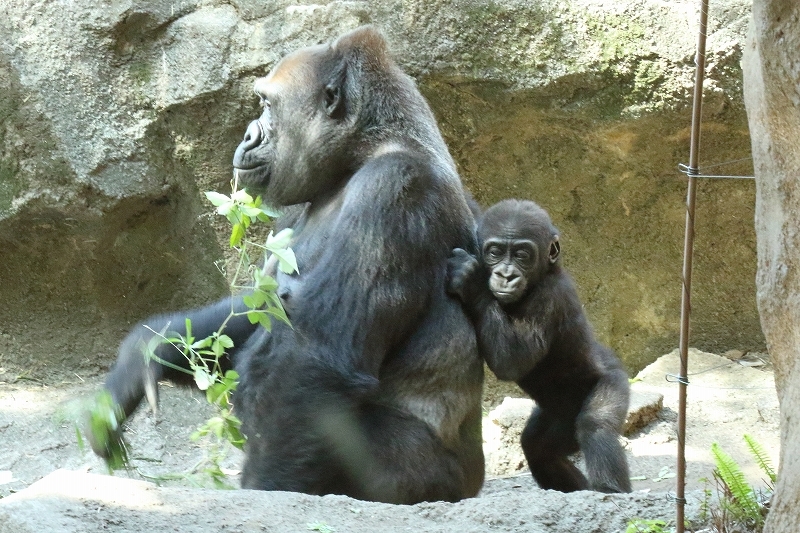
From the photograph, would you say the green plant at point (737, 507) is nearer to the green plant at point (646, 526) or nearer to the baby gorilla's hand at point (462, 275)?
the green plant at point (646, 526)

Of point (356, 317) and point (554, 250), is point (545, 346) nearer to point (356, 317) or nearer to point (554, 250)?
point (554, 250)

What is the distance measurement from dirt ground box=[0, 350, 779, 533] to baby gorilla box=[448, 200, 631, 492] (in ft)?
0.89

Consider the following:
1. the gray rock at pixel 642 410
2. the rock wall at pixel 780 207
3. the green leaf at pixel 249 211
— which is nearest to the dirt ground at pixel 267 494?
the gray rock at pixel 642 410

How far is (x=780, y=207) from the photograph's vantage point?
7.04 feet

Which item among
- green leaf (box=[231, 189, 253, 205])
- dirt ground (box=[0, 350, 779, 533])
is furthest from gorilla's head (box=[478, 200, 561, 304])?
green leaf (box=[231, 189, 253, 205])

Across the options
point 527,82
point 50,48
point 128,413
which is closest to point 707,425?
point 527,82

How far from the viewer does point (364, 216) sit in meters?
3.52

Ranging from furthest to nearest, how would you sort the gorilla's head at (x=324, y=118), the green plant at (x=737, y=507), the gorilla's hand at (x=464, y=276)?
the gorilla's head at (x=324, y=118) → the gorilla's hand at (x=464, y=276) → the green plant at (x=737, y=507)

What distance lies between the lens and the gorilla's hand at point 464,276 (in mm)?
3662

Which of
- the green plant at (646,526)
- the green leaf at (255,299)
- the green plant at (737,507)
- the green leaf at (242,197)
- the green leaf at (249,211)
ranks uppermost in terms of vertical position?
the green leaf at (242,197)

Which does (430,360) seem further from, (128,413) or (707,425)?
(707,425)

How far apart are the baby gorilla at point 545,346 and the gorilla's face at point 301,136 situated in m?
0.61

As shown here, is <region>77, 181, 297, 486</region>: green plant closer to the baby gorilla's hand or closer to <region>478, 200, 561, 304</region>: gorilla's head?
the baby gorilla's hand

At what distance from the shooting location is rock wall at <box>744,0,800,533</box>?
198 cm
